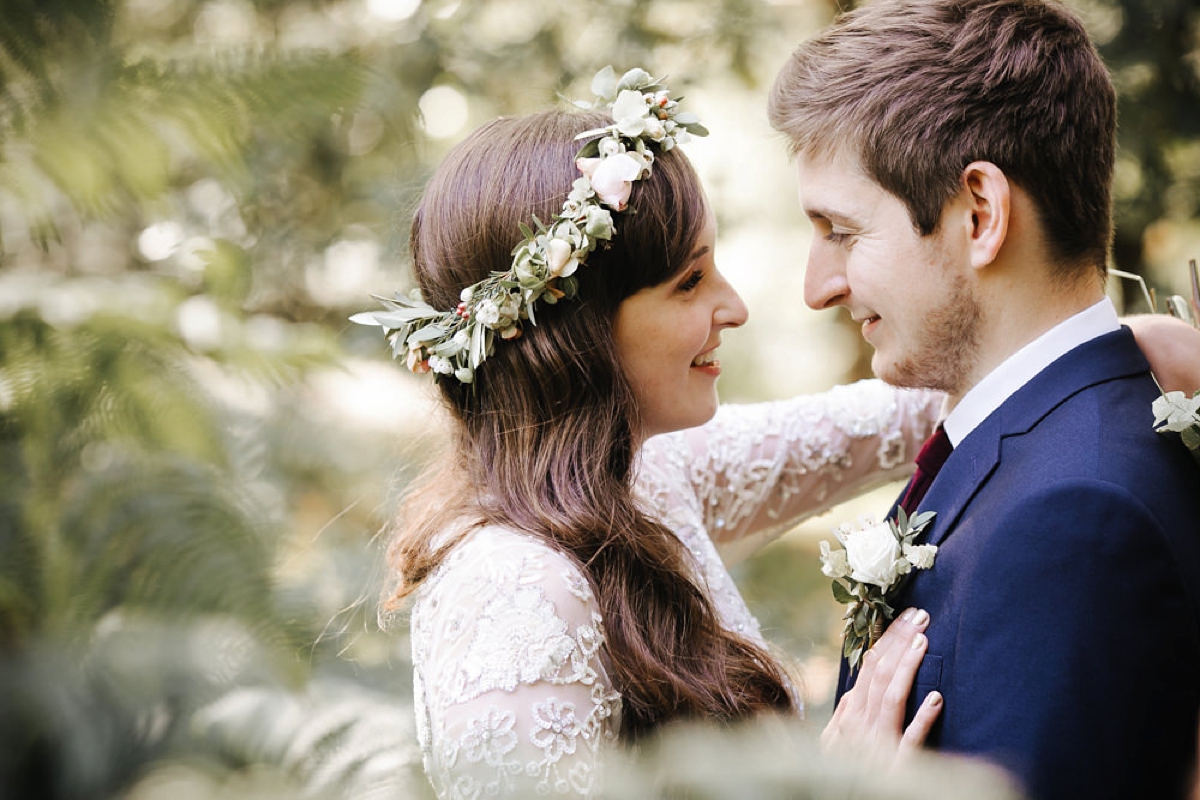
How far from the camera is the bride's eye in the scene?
2.47 m

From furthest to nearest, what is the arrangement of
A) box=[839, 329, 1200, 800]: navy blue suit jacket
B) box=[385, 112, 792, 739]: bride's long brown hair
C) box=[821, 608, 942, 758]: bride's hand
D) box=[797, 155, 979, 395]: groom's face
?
1. box=[385, 112, 792, 739]: bride's long brown hair
2. box=[797, 155, 979, 395]: groom's face
3. box=[821, 608, 942, 758]: bride's hand
4. box=[839, 329, 1200, 800]: navy blue suit jacket

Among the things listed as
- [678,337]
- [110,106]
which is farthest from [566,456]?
[110,106]

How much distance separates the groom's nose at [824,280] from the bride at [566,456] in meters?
0.19

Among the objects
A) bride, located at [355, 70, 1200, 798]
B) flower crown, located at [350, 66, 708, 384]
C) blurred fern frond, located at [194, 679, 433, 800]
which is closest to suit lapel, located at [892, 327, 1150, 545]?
bride, located at [355, 70, 1200, 798]

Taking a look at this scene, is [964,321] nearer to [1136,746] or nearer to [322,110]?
[1136,746]

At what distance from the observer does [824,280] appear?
243cm

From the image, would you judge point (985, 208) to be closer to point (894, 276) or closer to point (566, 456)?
point (894, 276)

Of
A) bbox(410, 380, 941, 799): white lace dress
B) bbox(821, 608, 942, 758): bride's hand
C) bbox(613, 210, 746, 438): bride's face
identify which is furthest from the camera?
bbox(613, 210, 746, 438): bride's face

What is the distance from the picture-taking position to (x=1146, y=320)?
2227 mm

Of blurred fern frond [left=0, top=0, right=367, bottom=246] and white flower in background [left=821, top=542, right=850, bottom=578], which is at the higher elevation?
blurred fern frond [left=0, top=0, right=367, bottom=246]

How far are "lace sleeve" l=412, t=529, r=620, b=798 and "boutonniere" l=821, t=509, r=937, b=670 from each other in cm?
50

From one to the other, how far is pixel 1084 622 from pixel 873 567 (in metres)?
0.42

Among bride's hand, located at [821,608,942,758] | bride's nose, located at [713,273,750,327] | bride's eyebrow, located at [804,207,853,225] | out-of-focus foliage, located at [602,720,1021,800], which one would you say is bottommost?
bride's hand, located at [821,608,942,758]

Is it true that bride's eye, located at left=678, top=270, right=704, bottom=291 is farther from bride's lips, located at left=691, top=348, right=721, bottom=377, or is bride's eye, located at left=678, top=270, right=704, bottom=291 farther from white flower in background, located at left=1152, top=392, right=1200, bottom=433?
white flower in background, located at left=1152, top=392, right=1200, bottom=433
